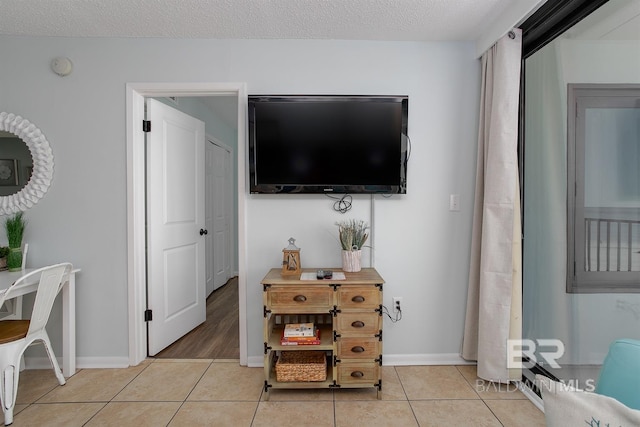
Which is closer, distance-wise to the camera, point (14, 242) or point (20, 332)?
point (20, 332)

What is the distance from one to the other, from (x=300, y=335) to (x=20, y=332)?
1.68m

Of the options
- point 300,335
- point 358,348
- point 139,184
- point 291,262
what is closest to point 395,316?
point 358,348

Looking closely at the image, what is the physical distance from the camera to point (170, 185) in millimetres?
2625

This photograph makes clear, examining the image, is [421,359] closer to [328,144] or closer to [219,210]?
[328,144]

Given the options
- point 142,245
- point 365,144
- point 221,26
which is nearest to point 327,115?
point 365,144

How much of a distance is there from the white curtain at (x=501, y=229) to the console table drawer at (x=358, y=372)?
0.77 metres

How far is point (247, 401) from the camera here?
6.33 ft

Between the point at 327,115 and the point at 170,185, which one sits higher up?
the point at 327,115

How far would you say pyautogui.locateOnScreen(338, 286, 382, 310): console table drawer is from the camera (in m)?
1.93

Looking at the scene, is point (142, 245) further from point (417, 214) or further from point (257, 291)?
point (417, 214)

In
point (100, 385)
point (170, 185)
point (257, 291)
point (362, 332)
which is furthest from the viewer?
point (170, 185)

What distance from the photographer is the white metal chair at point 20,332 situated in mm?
1714

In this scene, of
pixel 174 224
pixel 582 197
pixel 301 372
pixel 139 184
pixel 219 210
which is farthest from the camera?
pixel 219 210

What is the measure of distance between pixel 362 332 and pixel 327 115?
148 centimetres
